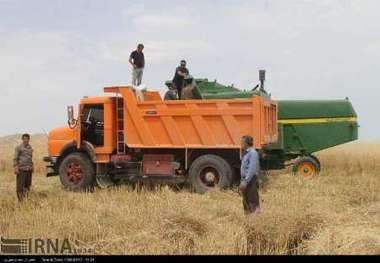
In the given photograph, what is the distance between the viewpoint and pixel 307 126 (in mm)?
15883

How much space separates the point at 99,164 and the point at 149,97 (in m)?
2.12

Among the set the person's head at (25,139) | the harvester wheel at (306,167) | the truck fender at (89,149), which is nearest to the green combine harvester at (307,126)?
the harvester wheel at (306,167)

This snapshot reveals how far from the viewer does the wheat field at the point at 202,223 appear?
6.87 metres

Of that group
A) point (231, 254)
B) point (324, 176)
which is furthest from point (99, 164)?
point (231, 254)

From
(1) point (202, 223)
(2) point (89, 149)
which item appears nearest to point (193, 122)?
(2) point (89, 149)

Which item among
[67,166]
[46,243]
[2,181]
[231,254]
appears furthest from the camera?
[2,181]

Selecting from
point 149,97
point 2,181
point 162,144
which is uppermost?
point 149,97

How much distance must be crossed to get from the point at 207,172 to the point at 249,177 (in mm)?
4187

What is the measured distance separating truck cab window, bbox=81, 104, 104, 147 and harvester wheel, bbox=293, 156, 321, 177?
5.28 meters

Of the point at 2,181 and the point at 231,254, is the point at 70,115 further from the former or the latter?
the point at 231,254

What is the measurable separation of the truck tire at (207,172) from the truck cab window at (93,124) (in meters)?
2.49

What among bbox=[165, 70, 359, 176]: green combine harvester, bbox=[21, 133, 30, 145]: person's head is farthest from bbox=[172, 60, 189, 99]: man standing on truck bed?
bbox=[21, 133, 30, 145]: person's head

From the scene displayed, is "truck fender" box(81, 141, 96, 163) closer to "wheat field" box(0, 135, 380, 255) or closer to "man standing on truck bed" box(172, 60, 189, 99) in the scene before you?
"wheat field" box(0, 135, 380, 255)

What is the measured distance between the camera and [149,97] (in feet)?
47.5
